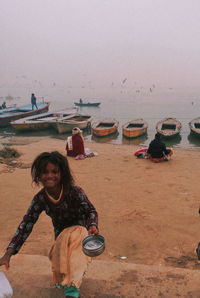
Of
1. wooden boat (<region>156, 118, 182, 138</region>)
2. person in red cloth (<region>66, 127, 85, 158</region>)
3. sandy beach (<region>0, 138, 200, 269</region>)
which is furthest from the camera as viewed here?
wooden boat (<region>156, 118, 182, 138</region>)

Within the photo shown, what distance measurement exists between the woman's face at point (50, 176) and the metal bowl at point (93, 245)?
1.82ft

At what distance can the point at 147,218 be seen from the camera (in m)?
5.28

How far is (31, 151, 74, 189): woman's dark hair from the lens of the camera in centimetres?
234

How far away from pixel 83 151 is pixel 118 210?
18.2ft

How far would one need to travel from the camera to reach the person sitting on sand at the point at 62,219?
224 centimetres

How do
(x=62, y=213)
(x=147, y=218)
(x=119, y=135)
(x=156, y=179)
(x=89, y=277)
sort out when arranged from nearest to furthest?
(x=62, y=213) → (x=89, y=277) → (x=147, y=218) → (x=156, y=179) → (x=119, y=135)


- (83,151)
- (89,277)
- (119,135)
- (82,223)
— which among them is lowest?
(119,135)

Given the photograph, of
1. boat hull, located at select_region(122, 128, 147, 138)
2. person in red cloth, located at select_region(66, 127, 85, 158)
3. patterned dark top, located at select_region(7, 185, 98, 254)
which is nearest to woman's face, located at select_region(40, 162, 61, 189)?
patterned dark top, located at select_region(7, 185, 98, 254)

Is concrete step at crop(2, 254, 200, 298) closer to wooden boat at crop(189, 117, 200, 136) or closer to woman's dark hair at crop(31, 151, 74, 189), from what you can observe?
woman's dark hair at crop(31, 151, 74, 189)

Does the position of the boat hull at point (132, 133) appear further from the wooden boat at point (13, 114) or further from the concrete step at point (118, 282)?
the concrete step at point (118, 282)

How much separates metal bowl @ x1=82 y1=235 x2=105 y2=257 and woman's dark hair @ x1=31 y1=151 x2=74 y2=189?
503mm

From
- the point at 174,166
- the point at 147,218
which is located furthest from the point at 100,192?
the point at 174,166

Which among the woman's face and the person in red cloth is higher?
the woman's face

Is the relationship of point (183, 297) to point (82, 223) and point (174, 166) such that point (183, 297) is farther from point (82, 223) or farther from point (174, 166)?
point (174, 166)
